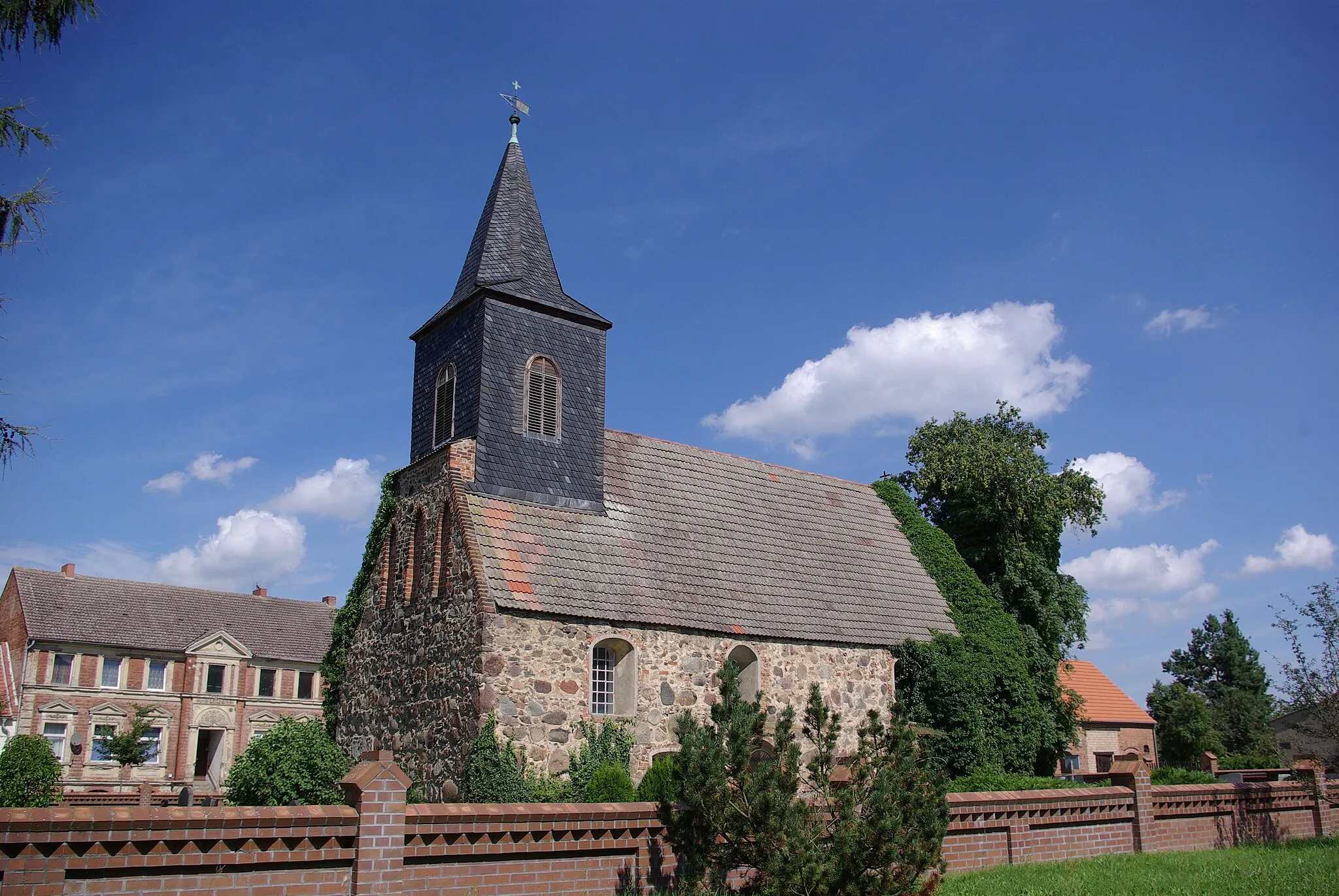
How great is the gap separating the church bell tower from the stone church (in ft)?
0.15

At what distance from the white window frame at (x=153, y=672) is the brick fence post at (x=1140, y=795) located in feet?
134

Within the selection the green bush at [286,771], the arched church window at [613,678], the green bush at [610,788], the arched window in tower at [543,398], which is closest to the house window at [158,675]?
the green bush at [286,771]

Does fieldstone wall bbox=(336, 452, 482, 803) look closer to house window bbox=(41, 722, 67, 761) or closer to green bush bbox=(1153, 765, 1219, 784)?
green bush bbox=(1153, 765, 1219, 784)

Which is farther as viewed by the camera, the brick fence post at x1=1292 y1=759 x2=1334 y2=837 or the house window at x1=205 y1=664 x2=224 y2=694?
the house window at x1=205 y1=664 x2=224 y2=694

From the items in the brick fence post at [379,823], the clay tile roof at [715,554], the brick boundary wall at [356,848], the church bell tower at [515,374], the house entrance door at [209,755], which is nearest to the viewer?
the brick boundary wall at [356,848]

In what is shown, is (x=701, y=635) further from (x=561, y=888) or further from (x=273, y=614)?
(x=273, y=614)

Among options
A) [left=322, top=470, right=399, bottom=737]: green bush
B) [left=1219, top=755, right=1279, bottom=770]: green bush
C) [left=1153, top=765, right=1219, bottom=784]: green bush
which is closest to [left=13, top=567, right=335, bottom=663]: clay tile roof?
[left=322, top=470, right=399, bottom=737]: green bush

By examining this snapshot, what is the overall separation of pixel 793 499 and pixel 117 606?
34871 mm

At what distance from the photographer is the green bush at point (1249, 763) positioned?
40.5 meters

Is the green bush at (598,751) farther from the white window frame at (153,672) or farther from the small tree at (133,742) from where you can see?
the white window frame at (153,672)

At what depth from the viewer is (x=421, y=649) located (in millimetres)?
18672

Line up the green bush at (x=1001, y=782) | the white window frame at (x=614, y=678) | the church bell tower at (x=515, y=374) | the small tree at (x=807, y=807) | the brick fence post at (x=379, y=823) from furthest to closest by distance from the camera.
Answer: the green bush at (x=1001, y=782)
the church bell tower at (x=515, y=374)
the white window frame at (x=614, y=678)
the small tree at (x=807, y=807)
the brick fence post at (x=379, y=823)

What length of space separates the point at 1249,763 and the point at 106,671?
162 feet

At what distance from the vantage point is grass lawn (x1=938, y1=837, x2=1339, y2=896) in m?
11.9
